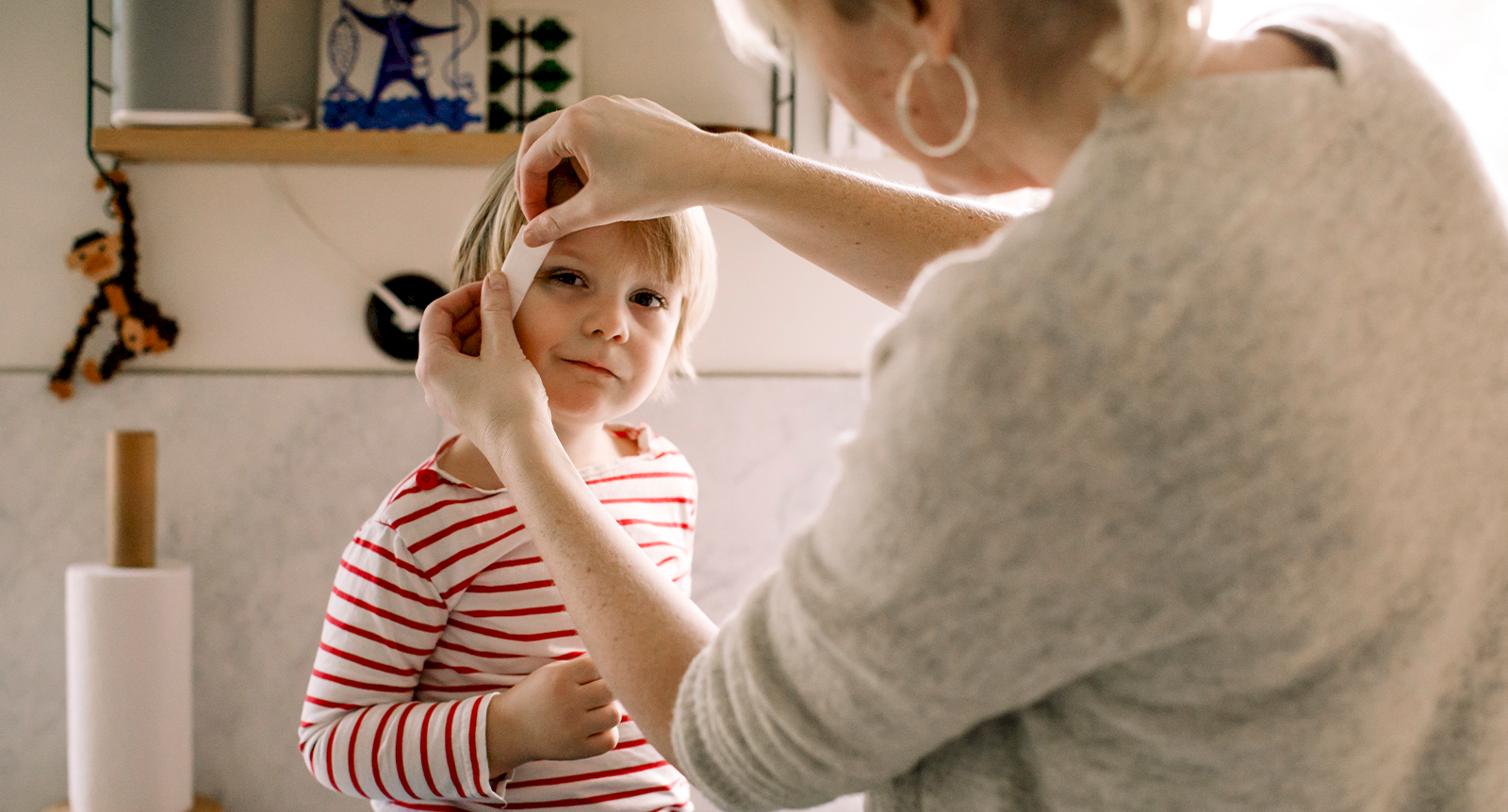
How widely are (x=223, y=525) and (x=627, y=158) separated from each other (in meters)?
0.95

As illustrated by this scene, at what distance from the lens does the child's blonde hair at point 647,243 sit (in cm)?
88

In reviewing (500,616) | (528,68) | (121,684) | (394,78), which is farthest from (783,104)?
(121,684)

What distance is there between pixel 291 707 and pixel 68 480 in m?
0.42

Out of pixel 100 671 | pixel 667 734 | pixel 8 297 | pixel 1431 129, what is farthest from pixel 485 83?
pixel 1431 129

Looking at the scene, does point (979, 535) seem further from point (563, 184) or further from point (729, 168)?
point (563, 184)

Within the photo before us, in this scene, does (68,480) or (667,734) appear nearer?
(667,734)

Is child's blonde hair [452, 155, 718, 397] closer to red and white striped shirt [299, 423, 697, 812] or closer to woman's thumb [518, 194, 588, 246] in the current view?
woman's thumb [518, 194, 588, 246]

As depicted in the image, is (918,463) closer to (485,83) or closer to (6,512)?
(485,83)

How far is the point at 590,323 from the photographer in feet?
2.78

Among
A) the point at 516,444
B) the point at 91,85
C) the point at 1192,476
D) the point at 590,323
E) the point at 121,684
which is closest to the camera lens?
the point at 1192,476

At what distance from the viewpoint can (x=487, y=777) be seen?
77 cm

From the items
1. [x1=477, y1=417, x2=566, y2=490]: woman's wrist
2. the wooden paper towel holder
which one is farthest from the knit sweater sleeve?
the wooden paper towel holder

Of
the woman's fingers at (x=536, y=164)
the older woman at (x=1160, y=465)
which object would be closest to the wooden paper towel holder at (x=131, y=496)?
the woman's fingers at (x=536, y=164)

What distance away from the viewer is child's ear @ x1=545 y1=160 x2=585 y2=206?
81cm
